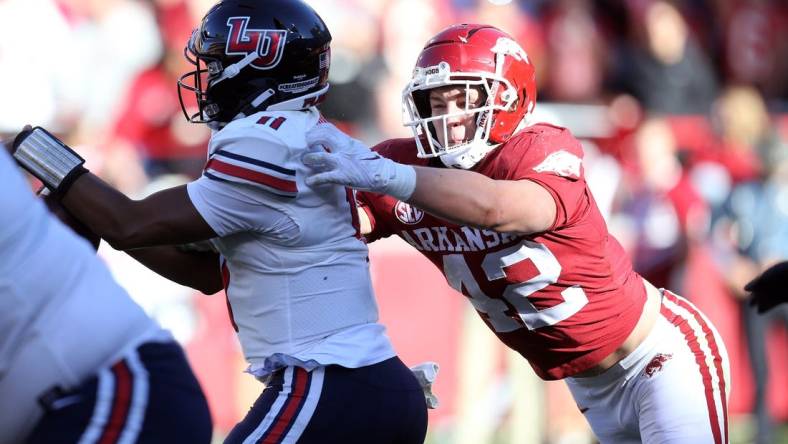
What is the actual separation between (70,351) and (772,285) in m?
2.70

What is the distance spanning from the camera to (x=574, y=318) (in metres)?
3.63

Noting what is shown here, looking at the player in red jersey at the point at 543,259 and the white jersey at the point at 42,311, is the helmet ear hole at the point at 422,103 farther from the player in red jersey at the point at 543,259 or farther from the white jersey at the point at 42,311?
the white jersey at the point at 42,311

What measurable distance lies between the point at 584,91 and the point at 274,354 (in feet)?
19.5

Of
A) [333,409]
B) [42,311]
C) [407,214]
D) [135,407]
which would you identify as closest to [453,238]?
[407,214]

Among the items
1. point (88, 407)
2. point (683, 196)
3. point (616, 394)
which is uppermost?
point (88, 407)

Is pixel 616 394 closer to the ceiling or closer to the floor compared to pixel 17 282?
closer to the floor

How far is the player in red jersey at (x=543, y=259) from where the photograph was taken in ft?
11.5

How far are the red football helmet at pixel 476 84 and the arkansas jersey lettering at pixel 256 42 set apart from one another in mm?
608

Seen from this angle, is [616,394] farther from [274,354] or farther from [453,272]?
[274,354]

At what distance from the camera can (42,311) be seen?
2.19 metres

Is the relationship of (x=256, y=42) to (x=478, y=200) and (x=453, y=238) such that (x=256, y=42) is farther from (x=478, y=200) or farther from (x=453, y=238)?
(x=453, y=238)

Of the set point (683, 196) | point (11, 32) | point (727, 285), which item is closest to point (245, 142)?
point (11, 32)

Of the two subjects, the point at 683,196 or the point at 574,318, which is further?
the point at 683,196

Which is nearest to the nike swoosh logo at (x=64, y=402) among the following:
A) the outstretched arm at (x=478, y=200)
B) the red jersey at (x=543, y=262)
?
the outstretched arm at (x=478, y=200)
